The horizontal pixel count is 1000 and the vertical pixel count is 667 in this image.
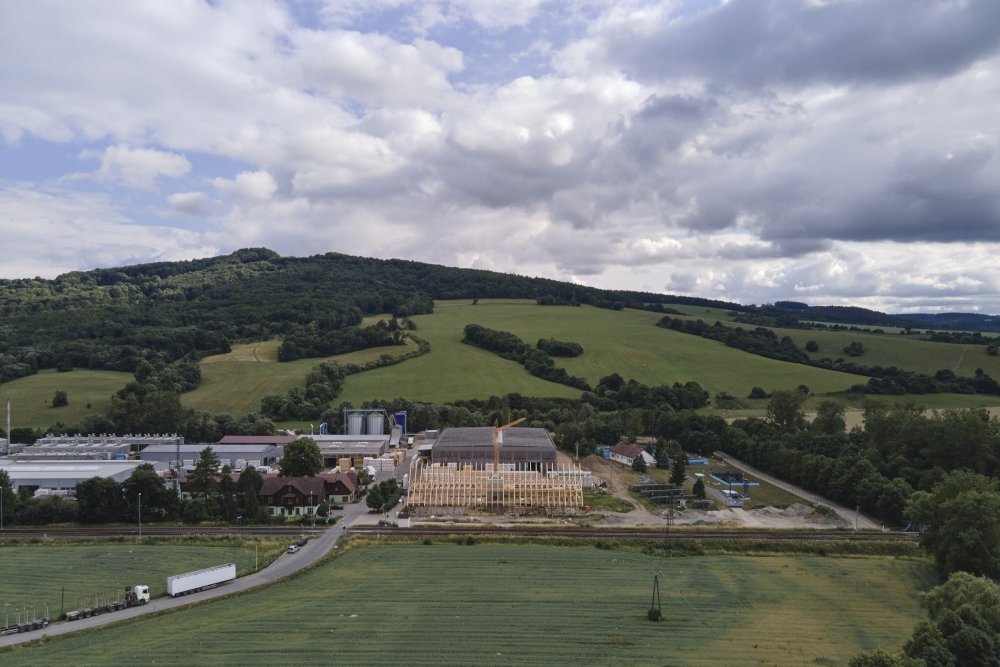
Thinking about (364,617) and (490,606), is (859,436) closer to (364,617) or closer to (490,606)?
(490,606)

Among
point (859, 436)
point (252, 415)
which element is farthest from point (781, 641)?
point (252, 415)

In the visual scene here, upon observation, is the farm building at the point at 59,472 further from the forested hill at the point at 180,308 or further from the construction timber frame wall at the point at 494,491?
the forested hill at the point at 180,308

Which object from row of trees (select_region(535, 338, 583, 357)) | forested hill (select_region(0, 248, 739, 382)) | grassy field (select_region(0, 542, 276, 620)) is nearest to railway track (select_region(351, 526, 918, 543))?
grassy field (select_region(0, 542, 276, 620))

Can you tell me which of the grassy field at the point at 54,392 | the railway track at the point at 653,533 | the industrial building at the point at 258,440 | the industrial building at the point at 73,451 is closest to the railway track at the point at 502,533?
the railway track at the point at 653,533

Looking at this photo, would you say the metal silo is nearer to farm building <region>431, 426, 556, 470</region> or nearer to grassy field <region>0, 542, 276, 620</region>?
farm building <region>431, 426, 556, 470</region>

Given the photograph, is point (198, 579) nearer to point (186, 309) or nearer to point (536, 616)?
point (536, 616)
